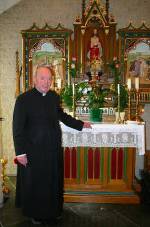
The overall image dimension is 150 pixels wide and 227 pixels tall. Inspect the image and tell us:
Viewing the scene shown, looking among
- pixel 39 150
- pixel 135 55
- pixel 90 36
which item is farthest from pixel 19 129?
pixel 135 55

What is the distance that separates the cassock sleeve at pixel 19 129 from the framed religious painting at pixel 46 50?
82.2 inches

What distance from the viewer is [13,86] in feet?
19.5

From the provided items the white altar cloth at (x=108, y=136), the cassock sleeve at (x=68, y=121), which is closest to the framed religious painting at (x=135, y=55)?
the white altar cloth at (x=108, y=136)

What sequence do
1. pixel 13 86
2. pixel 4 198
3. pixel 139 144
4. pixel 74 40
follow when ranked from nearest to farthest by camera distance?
1. pixel 139 144
2. pixel 4 198
3. pixel 74 40
4. pixel 13 86

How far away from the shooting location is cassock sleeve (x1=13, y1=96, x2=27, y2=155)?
351 centimetres

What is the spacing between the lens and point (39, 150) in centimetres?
360

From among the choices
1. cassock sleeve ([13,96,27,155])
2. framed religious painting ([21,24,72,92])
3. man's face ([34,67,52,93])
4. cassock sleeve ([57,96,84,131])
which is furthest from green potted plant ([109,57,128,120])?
cassock sleeve ([13,96,27,155])

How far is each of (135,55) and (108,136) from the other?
1.88 metres

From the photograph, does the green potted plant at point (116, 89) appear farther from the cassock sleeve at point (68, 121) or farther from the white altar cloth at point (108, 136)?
the cassock sleeve at point (68, 121)

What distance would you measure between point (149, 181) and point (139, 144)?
723 mm

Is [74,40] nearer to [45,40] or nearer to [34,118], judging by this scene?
[45,40]

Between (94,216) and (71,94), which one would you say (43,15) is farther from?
(94,216)

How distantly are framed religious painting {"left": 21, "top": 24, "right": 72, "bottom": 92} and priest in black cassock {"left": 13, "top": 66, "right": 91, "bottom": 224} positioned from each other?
197 cm

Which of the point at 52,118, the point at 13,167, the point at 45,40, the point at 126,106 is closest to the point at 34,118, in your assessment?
the point at 52,118
